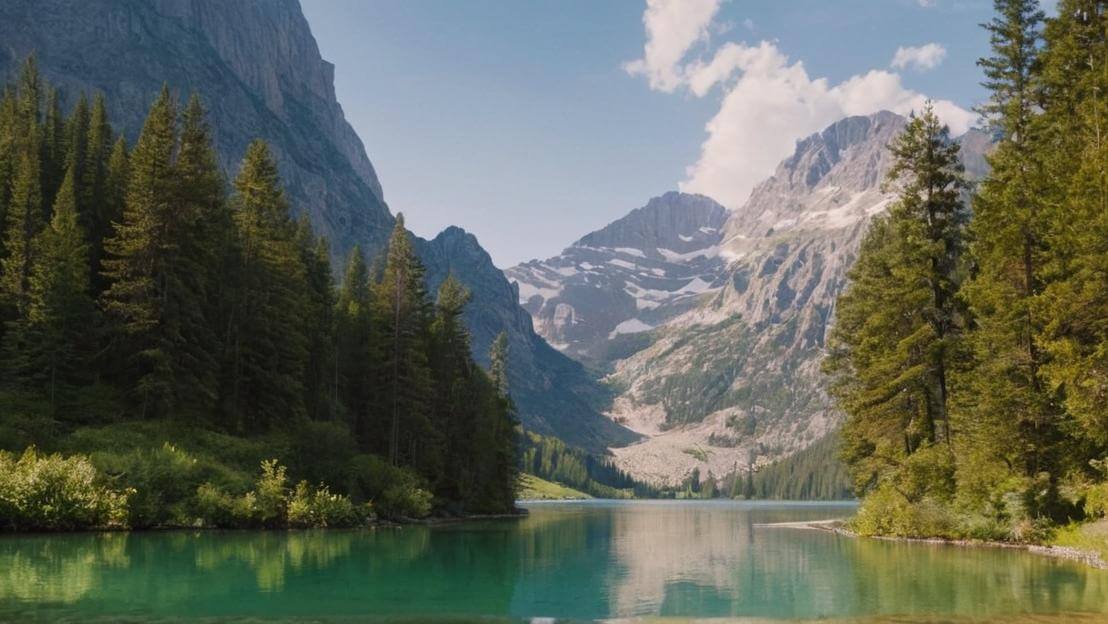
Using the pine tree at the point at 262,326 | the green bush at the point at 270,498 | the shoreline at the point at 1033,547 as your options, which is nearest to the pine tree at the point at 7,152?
the pine tree at the point at 262,326

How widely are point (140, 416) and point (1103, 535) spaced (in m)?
55.0

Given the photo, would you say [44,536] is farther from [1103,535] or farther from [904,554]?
[1103,535]

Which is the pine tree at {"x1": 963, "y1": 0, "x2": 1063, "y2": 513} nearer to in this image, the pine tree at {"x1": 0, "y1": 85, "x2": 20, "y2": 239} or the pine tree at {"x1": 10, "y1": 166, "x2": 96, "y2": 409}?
the pine tree at {"x1": 10, "y1": 166, "x2": 96, "y2": 409}

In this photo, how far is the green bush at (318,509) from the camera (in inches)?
2085

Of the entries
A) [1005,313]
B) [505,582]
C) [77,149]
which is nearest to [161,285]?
[77,149]

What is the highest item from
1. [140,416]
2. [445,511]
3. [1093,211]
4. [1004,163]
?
[1004,163]

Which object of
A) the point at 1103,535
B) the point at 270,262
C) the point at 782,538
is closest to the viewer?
the point at 1103,535

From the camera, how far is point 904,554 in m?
36.4

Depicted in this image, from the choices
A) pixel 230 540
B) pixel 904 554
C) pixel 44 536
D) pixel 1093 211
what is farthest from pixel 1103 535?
pixel 44 536

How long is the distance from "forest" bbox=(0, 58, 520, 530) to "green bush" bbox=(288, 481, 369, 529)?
0.14m

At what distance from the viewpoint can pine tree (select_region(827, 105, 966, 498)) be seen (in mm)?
45406

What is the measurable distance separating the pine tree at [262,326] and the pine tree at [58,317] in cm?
1035

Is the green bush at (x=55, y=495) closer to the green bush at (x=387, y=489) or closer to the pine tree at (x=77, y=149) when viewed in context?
the green bush at (x=387, y=489)

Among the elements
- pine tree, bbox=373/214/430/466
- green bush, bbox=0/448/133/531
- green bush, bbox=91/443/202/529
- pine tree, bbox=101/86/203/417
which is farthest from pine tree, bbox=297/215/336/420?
green bush, bbox=0/448/133/531
